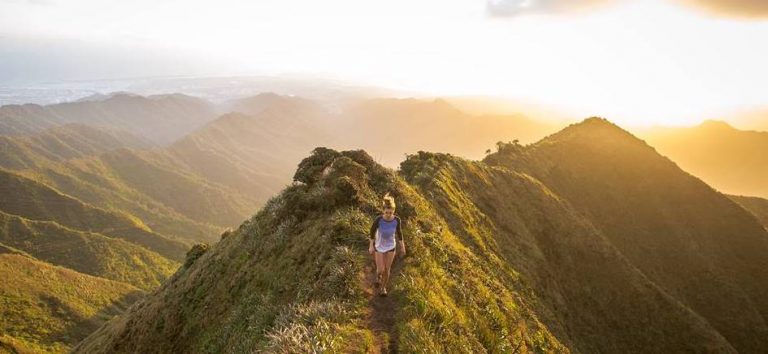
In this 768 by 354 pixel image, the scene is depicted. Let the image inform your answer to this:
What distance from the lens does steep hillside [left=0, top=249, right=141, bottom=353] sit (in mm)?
77375

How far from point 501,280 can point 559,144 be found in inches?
2045

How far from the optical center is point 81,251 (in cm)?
13525

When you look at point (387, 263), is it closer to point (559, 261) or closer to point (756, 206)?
point (559, 261)

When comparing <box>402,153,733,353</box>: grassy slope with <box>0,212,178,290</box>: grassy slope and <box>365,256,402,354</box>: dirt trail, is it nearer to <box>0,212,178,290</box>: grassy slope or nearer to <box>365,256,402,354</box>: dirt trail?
<box>365,256,402,354</box>: dirt trail

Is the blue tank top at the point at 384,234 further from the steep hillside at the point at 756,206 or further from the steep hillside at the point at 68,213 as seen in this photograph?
the steep hillside at the point at 68,213

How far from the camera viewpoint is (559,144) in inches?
2805

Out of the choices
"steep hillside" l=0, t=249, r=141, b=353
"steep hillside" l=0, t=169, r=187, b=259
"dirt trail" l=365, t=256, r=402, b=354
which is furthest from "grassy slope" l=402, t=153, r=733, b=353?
"steep hillside" l=0, t=169, r=187, b=259

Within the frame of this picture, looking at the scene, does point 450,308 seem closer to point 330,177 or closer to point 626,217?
point 330,177

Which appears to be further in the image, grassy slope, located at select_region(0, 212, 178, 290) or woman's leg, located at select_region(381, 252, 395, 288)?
grassy slope, located at select_region(0, 212, 178, 290)

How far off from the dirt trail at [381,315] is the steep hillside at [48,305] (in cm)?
8038

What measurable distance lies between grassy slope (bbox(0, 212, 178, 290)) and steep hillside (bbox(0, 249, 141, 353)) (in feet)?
90.5

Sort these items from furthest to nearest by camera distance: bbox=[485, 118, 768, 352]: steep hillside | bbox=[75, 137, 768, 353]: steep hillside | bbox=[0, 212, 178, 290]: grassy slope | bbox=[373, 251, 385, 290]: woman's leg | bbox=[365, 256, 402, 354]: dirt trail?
1. bbox=[0, 212, 178, 290]: grassy slope
2. bbox=[485, 118, 768, 352]: steep hillside
3. bbox=[373, 251, 385, 290]: woman's leg
4. bbox=[75, 137, 768, 353]: steep hillside
5. bbox=[365, 256, 402, 354]: dirt trail

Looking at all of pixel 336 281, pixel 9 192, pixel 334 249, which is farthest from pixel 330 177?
pixel 9 192

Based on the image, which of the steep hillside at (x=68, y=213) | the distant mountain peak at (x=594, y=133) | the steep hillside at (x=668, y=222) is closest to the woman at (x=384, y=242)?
the steep hillside at (x=668, y=222)
